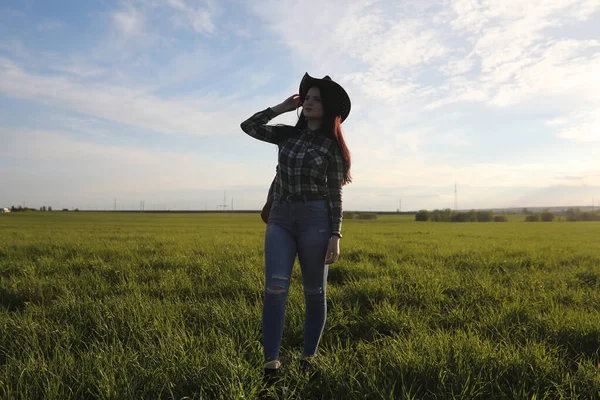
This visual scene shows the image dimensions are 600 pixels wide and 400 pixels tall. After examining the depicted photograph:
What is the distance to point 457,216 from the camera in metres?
67.4

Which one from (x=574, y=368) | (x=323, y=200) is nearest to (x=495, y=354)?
(x=574, y=368)

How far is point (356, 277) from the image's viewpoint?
6969 millimetres

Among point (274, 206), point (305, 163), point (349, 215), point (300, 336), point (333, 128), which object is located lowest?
point (300, 336)

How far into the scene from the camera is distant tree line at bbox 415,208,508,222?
67.2 meters

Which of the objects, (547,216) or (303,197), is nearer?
(303,197)

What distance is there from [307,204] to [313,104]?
0.85 m

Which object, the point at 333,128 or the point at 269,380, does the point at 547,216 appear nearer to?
the point at 333,128

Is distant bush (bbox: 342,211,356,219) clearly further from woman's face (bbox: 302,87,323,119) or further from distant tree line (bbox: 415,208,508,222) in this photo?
woman's face (bbox: 302,87,323,119)

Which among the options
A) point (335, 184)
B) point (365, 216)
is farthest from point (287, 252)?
point (365, 216)

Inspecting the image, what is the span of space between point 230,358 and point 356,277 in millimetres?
4296

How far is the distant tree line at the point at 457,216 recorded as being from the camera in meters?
67.2

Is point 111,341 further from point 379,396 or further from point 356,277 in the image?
point 356,277

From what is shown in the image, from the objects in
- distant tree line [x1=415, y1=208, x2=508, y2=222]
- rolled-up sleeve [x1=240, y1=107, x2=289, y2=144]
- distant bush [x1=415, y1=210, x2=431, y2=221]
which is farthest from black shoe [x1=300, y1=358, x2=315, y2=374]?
distant bush [x1=415, y1=210, x2=431, y2=221]

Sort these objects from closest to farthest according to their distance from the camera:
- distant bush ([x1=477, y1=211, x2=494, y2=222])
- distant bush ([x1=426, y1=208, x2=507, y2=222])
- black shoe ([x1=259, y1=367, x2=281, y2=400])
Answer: black shoe ([x1=259, y1=367, x2=281, y2=400]) < distant bush ([x1=426, y1=208, x2=507, y2=222]) < distant bush ([x1=477, y1=211, x2=494, y2=222])
